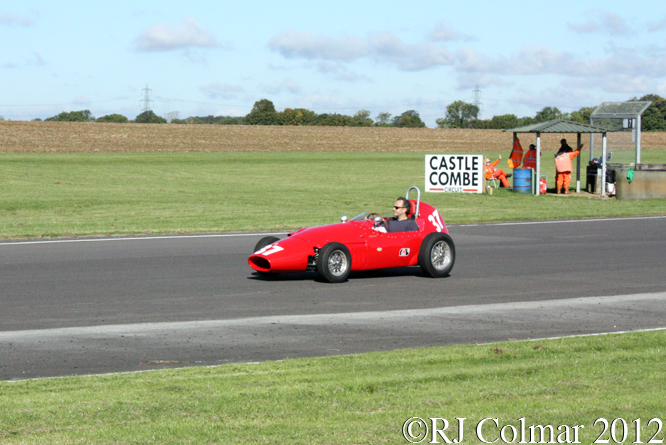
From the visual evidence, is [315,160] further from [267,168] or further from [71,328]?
[71,328]

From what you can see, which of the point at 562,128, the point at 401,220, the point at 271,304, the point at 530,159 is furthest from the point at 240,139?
the point at 271,304

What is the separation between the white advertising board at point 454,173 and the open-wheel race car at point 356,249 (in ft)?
58.7

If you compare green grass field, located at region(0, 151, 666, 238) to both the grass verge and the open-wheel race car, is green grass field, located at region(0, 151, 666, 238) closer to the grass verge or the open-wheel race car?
the open-wheel race car

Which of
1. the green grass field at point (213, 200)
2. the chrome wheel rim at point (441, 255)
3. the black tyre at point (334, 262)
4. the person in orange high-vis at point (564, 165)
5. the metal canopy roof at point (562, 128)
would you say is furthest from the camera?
the metal canopy roof at point (562, 128)

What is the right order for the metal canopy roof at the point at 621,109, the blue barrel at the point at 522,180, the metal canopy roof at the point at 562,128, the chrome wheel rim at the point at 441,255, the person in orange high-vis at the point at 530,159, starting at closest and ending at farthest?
the chrome wheel rim at the point at 441,255 < the metal canopy roof at the point at 562,128 < the metal canopy roof at the point at 621,109 < the blue barrel at the point at 522,180 < the person in orange high-vis at the point at 530,159

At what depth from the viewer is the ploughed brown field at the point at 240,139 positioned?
6638 cm

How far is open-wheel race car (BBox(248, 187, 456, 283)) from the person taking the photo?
11.8m

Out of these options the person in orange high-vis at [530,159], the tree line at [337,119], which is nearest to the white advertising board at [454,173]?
the person in orange high-vis at [530,159]

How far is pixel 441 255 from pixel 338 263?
1.81m

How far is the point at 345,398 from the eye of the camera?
5.79m

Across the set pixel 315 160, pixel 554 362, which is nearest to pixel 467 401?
pixel 554 362

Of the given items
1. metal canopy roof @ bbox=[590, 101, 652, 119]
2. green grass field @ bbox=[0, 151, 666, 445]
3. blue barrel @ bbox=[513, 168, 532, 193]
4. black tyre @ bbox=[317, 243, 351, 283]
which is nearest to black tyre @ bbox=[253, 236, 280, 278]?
black tyre @ bbox=[317, 243, 351, 283]

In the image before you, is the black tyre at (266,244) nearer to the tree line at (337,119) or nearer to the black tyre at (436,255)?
the black tyre at (436,255)

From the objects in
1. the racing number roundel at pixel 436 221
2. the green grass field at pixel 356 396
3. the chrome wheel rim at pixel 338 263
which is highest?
the racing number roundel at pixel 436 221
